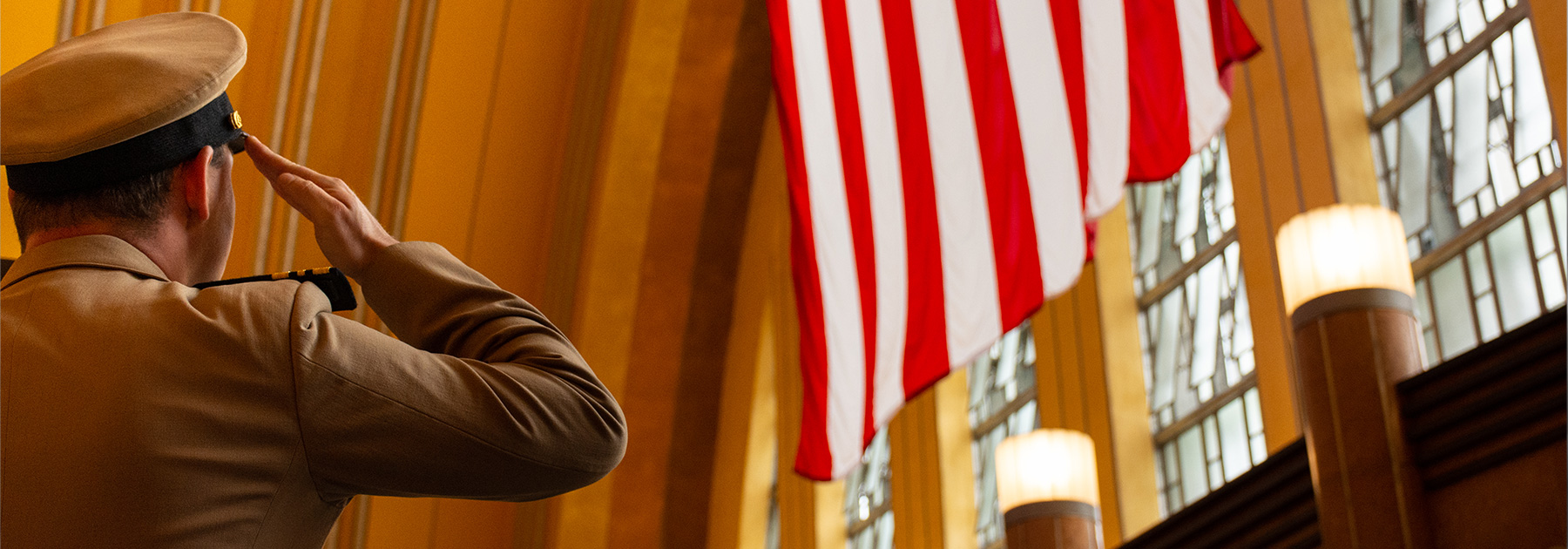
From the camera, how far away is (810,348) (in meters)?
4.70

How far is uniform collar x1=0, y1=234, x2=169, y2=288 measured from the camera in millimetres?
1225

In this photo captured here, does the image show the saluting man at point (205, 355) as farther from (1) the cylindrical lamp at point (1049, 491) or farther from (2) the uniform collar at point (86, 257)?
(1) the cylindrical lamp at point (1049, 491)

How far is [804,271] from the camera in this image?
15.3ft

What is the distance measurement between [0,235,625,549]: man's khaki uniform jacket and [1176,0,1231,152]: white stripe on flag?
11.5 feet

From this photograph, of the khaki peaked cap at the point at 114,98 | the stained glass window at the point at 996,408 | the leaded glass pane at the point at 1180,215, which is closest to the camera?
the khaki peaked cap at the point at 114,98

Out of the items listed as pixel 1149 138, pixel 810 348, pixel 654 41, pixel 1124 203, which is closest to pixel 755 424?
pixel 654 41

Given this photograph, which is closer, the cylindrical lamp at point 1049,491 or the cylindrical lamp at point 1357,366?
the cylindrical lamp at point 1357,366

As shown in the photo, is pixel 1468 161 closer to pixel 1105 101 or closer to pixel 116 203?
pixel 1105 101

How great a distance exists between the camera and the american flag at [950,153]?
4.43 m

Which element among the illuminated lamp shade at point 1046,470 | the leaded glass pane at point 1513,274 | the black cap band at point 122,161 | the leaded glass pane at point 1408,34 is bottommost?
the black cap band at point 122,161

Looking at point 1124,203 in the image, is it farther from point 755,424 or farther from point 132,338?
point 132,338

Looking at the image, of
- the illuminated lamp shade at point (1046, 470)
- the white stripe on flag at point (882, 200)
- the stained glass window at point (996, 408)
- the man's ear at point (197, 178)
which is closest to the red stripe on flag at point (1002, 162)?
the white stripe on flag at point (882, 200)

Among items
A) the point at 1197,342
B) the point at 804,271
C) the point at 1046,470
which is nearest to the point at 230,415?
the point at 804,271

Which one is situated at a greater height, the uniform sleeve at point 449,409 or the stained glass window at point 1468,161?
the stained glass window at point 1468,161
